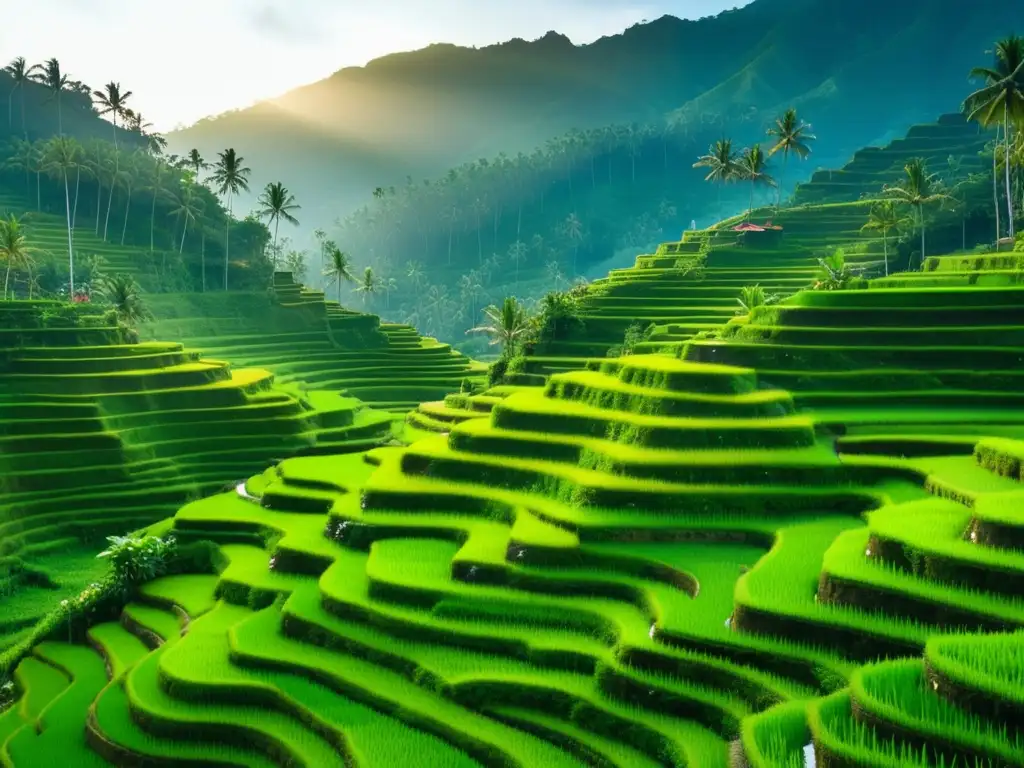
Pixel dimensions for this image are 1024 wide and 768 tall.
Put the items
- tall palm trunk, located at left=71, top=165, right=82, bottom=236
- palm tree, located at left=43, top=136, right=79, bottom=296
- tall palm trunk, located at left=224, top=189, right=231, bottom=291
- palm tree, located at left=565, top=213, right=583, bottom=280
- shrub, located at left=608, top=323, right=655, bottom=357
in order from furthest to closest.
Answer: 1. palm tree, located at left=565, top=213, right=583, bottom=280
2. tall palm trunk, located at left=71, top=165, right=82, bottom=236
3. tall palm trunk, located at left=224, top=189, right=231, bottom=291
4. palm tree, located at left=43, top=136, right=79, bottom=296
5. shrub, located at left=608, top=323, right=655, bottom=357

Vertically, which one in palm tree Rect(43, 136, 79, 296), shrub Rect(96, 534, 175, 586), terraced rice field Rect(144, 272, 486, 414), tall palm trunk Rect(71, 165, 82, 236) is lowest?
shrub Rect(96, 534, 175, 586)

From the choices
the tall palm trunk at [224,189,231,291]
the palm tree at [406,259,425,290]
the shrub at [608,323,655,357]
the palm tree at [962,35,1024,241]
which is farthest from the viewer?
the palm tree at [406,259,425,290]

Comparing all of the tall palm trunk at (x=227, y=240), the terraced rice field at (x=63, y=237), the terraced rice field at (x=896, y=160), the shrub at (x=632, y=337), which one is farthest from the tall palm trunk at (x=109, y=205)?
the terraced rice field at (x=896, y=160)

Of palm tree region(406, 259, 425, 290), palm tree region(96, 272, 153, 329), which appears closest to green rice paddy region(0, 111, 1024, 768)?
palm tree region(96, 272, 153, 329)

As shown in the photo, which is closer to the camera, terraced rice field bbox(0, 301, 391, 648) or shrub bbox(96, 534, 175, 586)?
shrub bbox(96, 534, 175, 586)

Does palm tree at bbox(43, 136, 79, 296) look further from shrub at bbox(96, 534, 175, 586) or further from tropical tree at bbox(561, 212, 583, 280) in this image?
tropical tree at bbox(561, 212, 583, 280)

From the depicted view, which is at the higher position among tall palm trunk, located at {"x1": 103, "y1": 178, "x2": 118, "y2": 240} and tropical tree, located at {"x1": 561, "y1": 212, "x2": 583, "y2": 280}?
tropical tree, located at {"x1": 561, "y1": 212, "x2": 583, "y2": 280}
